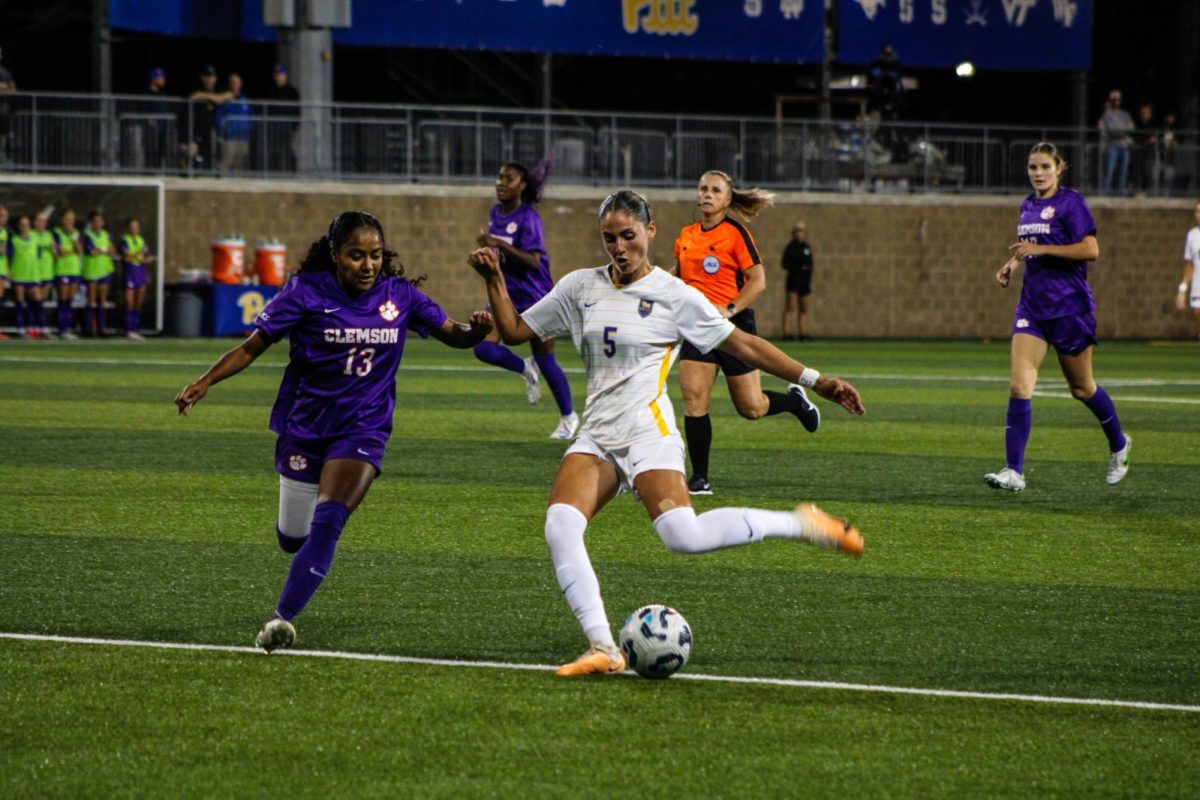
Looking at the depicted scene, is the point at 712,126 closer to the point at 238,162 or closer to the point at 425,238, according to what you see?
the point at 425,238

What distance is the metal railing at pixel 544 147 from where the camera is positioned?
30.6m

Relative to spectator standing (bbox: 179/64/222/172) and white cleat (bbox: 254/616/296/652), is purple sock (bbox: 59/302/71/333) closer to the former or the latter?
spectator standing (bbox: 179/64/222/172)

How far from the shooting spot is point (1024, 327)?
39.7 ft

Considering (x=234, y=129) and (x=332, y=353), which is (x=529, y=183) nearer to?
(x=332, y=353)

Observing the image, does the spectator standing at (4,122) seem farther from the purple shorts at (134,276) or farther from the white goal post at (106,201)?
the purple shorts at (134,276)

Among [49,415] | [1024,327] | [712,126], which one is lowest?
[49,415]

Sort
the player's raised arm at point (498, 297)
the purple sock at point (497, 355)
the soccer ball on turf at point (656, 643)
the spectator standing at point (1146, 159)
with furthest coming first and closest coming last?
the spectator standing at point (1146, 159) → the purple sock at point (497, 355) → the player's raised arm at point (498, 297) → the soccer ball on turf at point (656, 643)

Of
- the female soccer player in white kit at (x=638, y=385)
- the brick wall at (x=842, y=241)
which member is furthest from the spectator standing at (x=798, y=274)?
the female soccer player in white kit at (x=638, y=385)

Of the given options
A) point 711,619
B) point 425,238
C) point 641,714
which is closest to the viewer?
point 641,714

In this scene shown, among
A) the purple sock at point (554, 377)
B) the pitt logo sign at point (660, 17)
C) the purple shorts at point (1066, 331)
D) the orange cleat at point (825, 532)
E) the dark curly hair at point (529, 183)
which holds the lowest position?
the purple sock at point (554, 377)

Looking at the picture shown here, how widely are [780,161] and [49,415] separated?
21.6 meters

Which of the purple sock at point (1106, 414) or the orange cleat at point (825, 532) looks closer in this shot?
the orange cleat at point (825, 532)

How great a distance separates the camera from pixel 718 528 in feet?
Result: 21.8

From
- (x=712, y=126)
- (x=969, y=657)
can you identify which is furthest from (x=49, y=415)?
(x=712, y=126)
